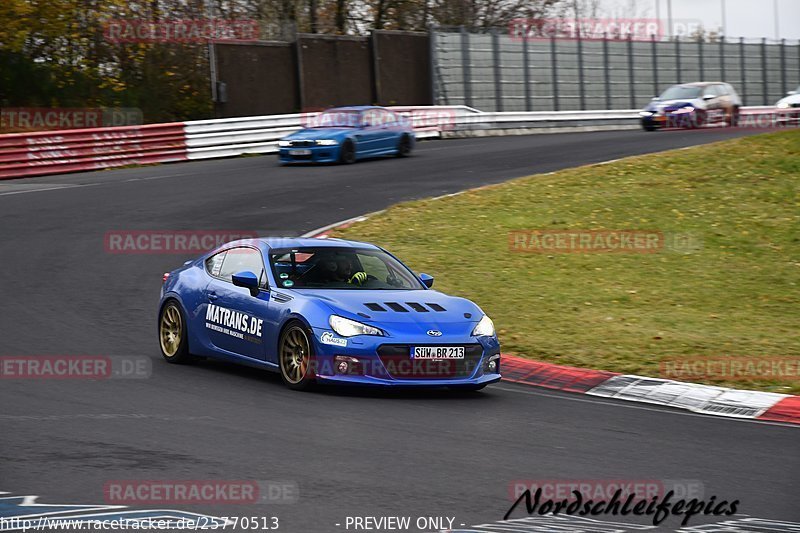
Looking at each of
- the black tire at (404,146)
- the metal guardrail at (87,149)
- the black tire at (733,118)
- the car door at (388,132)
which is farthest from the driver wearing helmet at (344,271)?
the black tire at (733,118)

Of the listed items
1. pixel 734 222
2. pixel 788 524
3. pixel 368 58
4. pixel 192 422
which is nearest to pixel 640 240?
pixel 734 222

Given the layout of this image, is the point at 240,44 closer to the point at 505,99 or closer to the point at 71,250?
the point at 505,99

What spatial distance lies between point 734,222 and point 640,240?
206 cm

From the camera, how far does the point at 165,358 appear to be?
38.1 feet

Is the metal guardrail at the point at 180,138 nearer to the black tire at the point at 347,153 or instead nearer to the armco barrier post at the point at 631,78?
the black tire at the point at 347,153

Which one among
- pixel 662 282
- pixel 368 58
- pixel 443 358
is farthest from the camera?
pixel 368 58

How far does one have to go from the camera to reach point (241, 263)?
11289 millimetres

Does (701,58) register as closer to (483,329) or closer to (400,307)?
(483,329)

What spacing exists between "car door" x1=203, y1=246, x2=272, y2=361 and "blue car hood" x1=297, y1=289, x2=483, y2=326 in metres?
0.51

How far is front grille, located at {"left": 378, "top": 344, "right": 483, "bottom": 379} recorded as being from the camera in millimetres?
9766

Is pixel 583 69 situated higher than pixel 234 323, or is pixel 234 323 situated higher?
pixel 583 69

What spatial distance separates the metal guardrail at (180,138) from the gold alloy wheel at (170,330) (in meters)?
15.6

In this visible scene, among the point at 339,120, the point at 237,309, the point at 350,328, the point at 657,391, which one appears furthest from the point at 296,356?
the point at 339,120

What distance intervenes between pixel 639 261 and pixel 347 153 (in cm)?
1314
